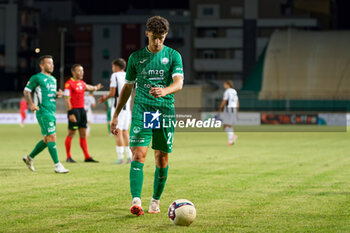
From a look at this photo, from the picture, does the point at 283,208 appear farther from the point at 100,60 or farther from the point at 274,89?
the point at 100,60

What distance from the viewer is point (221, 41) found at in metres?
85.3

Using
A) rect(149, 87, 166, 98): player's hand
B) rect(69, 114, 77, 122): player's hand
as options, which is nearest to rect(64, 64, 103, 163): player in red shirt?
A: rect(69, 114, 77, 122): player's hand

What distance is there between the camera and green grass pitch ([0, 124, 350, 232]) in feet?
21.8

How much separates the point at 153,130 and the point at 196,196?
2168 millimetres

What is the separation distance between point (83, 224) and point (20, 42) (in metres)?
76.0

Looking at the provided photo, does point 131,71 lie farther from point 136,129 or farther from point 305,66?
point 305,66

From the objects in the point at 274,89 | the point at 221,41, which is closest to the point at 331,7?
the point at 221,41

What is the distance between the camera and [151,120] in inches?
278

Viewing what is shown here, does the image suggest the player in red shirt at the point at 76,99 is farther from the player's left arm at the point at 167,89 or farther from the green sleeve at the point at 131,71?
the player's left arm at the point at 167,89

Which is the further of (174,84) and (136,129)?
(136,129)

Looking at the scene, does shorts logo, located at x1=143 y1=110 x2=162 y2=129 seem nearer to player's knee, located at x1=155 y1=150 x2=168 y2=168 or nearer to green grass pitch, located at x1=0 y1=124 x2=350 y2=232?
player's knee, located at x1=155 y1=150 x2=168 y2=168

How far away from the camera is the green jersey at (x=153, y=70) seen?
23.2 ft

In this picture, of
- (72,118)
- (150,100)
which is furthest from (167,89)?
(72,118)

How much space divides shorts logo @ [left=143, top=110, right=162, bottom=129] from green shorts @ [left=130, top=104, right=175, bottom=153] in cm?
1
